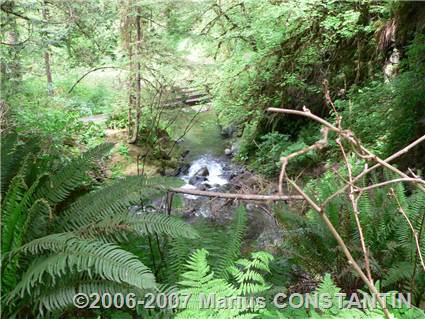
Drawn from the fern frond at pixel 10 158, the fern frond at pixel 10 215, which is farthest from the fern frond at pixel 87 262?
the fern frond at pixel 10 158

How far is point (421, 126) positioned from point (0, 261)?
3384 millimetres

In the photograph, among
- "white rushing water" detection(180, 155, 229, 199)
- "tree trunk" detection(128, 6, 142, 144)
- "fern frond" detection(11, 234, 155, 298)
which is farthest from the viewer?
"white rushing water" detection(180, 155, 229, 199)

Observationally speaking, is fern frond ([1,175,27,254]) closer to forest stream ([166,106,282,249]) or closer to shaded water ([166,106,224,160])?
forest stream ([166,106,282,249])

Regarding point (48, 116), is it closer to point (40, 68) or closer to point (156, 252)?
point (156, 252)

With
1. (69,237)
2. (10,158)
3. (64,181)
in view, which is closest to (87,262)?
(69,237)

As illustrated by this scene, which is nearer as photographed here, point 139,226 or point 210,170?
point 139,226

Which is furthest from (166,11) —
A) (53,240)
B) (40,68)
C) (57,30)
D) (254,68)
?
(53,240)

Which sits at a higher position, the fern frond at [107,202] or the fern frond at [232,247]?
the fern frond at [107,202]

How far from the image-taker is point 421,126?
10.8 feet

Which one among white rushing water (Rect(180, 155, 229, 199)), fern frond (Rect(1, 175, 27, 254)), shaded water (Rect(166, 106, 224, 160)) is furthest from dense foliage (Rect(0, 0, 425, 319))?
white rushing water (Rect(180, 155, 229, 199))

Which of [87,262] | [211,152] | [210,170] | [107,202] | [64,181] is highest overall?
[211,152]

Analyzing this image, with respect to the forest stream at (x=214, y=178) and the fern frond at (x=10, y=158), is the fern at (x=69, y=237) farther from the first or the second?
the forest stream at (x=214, y=178)

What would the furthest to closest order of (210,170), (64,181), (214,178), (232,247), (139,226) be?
(210,170) → (214,178) → (64,181) → (232,247) → (139,226)

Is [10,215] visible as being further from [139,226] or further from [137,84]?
[137,84]
